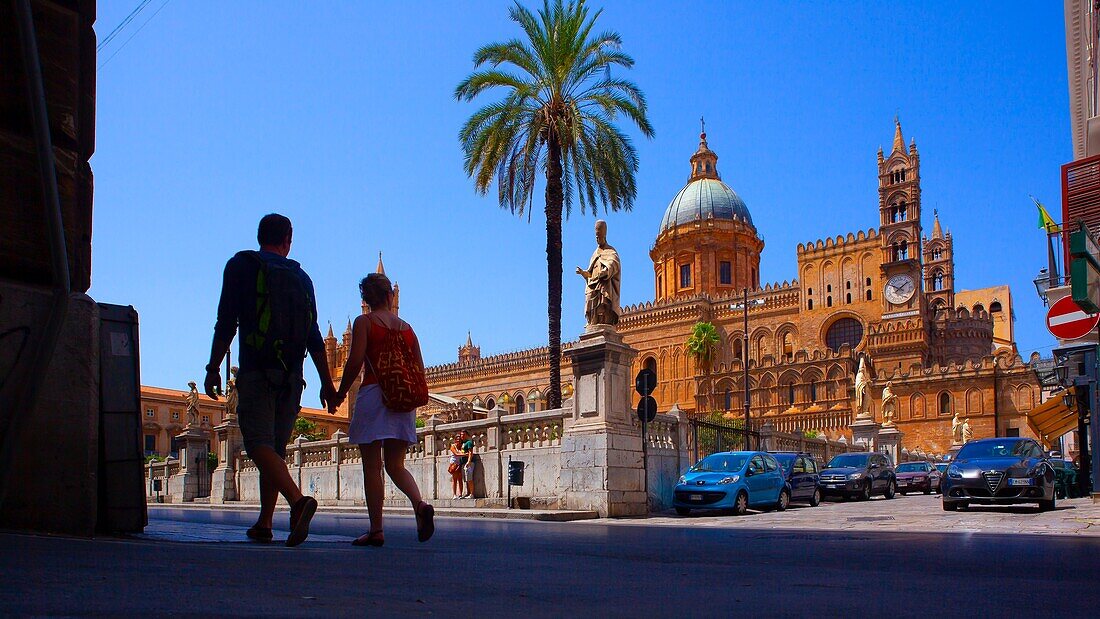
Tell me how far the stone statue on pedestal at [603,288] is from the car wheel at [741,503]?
12.4 feet

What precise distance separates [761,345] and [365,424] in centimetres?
7244

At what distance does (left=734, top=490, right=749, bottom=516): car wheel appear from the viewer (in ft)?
55.9

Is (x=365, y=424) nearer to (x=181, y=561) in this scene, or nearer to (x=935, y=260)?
(x=181, y=561)

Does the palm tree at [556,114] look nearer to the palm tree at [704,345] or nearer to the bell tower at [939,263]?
the palm tree at [704,345]

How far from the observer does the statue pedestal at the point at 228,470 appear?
91.1 feet

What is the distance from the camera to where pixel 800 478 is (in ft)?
67.5

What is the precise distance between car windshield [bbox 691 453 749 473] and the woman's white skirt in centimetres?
1248

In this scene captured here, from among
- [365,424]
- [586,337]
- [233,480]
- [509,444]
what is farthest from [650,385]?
[233,480]

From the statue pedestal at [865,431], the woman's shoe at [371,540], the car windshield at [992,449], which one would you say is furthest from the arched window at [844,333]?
the woman's shoe at [371,540]

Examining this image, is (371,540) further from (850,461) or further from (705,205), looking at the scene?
(705,205)

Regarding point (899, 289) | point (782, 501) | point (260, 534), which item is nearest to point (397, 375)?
point (260, 534)

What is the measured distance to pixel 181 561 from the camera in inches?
155

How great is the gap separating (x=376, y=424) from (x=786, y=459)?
53.1ft

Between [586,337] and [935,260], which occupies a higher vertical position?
[935,260]
